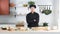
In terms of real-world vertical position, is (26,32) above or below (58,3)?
below

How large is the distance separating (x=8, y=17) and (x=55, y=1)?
0.96m

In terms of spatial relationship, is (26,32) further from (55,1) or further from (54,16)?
(55,1)

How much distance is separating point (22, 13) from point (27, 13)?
96mm

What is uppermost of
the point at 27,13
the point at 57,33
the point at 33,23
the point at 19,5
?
the point at 19,5

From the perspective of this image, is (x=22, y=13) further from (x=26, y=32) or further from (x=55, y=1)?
(x=55, y=1)

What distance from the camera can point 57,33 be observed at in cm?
202

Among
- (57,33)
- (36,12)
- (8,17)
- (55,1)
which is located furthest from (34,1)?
(57,33)

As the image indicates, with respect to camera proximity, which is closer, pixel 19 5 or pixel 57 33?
pixel 57 33

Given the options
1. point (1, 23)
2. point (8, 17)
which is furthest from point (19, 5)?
point (1, 23)

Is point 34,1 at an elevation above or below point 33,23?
above

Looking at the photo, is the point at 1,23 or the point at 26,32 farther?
the point at 1,23

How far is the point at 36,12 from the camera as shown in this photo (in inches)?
89.6

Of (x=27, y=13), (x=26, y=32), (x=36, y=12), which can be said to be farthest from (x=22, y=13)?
(x=26, y=32)

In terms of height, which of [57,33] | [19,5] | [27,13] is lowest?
[57,33]
